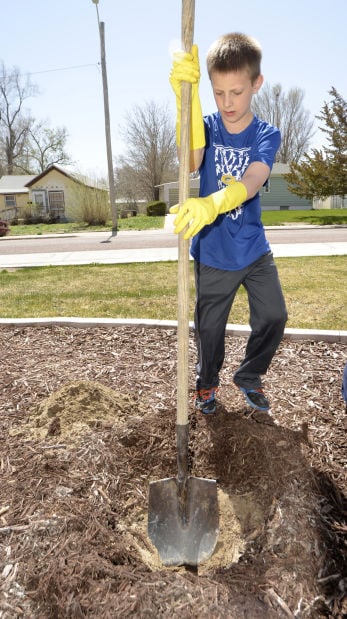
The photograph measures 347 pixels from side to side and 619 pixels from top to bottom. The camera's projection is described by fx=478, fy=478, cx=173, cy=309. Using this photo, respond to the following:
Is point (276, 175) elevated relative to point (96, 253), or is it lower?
elevated

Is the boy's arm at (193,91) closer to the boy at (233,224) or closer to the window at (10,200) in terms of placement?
the boy at (233,224)

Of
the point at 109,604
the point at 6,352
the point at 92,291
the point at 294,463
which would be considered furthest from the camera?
the point at 92,291

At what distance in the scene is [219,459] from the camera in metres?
2.38

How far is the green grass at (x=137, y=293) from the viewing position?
15.9 feet

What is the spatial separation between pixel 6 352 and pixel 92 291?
243cm

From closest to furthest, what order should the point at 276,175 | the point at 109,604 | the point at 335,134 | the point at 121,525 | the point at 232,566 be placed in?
1. the point at 109,604
2. the point at 232,566
3. the point at 121,525
4. the point at 335,134
5. the point at 276,175

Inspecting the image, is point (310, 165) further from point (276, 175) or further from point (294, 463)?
point (294, 463)

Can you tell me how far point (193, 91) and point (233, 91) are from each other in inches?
7.7

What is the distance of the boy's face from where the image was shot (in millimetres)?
2189

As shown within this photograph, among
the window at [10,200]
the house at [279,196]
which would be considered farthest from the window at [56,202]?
the house at [279,196]

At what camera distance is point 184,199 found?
1.90m

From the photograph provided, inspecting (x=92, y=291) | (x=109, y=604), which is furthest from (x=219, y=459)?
(x=92, y=291)

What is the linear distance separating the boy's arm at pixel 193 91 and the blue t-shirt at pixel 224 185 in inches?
3.9

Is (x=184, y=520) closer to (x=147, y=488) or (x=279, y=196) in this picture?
(x=147, y=488)
